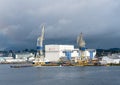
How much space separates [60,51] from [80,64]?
35343mm

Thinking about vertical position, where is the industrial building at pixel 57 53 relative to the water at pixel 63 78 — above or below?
above

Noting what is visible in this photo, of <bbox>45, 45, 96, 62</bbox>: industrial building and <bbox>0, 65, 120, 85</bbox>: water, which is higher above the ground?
<bbox>45, 45, 96, 62</bbox>: industrial building

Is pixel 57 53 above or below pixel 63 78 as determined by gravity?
above

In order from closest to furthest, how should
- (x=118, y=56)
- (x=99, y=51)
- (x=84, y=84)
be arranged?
(x=84, y=84), (x=118, y=56), (x=99, y=51)

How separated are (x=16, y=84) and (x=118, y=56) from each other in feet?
287

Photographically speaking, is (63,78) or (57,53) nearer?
(63,78)

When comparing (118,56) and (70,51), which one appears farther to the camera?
(70,51)

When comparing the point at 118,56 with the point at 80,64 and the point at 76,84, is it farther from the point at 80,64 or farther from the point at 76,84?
the point at 76,84

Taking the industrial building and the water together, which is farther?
the industrial building

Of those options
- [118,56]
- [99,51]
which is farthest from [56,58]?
[99,51]

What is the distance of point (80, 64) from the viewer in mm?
107312

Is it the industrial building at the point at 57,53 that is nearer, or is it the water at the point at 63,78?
the water at the point at 63,78

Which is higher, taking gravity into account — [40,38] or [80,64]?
[40,38]

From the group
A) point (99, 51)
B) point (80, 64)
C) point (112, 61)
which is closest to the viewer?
point (80, 64)
